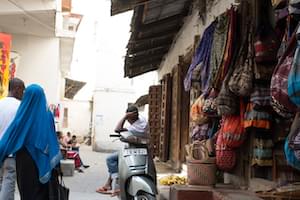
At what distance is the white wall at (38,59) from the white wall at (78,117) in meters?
23.6

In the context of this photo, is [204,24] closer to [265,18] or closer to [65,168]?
[265,18]

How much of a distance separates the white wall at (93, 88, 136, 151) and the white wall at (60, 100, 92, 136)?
9.55 m

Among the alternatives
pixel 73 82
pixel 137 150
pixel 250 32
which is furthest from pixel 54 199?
pixel 73 82

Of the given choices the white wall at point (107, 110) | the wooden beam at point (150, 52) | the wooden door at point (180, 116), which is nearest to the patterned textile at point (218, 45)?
the wooden door at point (180, 116)

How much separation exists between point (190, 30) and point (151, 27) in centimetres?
135

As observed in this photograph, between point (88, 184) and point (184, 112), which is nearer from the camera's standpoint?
point (88, 184)

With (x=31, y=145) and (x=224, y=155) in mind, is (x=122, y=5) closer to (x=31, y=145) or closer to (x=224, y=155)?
(x=224, y=155)

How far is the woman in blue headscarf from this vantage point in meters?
4.47

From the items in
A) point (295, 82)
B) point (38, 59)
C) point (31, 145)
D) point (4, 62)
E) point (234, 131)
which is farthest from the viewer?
point (38, 59)

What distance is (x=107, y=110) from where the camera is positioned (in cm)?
2672

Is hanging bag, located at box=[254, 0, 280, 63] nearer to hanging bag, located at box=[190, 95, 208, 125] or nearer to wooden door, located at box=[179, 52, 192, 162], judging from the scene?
hanging bag, located at box=[190, 95, 208, 125]

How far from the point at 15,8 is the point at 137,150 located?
5811 millimetres

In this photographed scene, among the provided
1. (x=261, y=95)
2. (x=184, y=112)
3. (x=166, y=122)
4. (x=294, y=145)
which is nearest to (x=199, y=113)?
(x=261, y=95)

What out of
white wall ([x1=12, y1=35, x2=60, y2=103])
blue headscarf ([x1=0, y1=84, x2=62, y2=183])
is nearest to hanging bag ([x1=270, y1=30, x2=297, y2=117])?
blue headscarf ([x1=0, y1=84, x2=62, y2=183])
